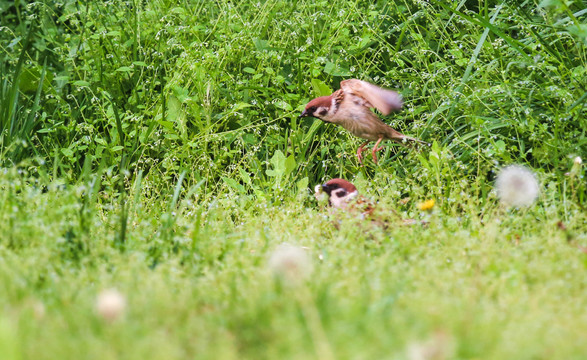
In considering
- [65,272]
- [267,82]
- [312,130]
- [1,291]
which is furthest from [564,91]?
[1,291]

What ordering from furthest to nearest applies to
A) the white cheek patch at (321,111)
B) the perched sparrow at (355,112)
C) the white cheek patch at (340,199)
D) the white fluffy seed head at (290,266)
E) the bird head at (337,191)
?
the white cheek patch at (321,111)
the perched sparrow at (355,112)
the bird head at (337,191)
the white cheek patch at (340,199)
the white fluffy seed head at (290,266)

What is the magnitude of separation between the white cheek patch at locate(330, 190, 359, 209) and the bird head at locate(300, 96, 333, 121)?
0.70 m

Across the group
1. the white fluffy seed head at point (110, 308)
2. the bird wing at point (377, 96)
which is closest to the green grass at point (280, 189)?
the white fluffy seed head at point (110, 308)

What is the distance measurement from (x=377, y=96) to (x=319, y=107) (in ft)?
1.46

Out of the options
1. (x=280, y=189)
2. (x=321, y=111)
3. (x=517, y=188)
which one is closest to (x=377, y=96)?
(x=321, y=111)

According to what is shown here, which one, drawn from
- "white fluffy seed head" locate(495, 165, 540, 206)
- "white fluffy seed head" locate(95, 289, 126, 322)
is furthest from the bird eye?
"white fluffy seed head" locate(95, 289, 126, 322)

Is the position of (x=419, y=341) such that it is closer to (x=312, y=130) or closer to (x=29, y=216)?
(x=29, y=216)

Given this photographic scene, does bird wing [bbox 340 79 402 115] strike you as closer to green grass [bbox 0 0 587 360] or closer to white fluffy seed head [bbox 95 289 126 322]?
green grass [bbox 0 0 587 360]

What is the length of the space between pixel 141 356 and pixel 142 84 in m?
3.84

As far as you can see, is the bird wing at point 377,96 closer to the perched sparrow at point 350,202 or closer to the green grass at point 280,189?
the green grass at point 280,189

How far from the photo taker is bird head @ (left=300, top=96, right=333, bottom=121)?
4391 millimetres

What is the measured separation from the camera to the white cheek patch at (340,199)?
143 inches

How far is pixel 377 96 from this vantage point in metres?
4.12

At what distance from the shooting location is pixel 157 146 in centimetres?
497
